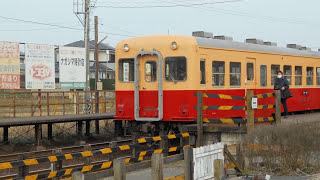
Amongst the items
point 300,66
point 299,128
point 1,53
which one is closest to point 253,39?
point 300,66

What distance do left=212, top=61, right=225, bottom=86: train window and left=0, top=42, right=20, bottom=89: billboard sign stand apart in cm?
867

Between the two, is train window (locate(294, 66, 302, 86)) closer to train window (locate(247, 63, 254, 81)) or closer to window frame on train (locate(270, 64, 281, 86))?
window frame on train (locate(270, 64, 281, 86))

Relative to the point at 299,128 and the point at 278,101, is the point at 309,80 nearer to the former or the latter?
the point at 278,101

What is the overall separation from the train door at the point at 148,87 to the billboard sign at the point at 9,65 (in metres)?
6.96

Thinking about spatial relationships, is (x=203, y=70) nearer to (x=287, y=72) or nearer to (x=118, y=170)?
(x=287, y=72)

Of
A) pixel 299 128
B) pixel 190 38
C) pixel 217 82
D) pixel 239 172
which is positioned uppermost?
pixel 190 38

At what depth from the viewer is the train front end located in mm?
15797

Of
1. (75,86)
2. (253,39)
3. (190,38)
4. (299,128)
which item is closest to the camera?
(299,128)

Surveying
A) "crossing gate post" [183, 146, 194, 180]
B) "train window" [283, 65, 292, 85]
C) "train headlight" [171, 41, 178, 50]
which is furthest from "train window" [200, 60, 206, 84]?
"crossing gate post" [183, 146, 194, 180]

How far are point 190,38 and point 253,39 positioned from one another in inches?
174

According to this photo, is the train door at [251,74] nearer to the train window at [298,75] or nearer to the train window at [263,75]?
the train window at [263,75]

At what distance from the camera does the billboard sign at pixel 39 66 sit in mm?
22547

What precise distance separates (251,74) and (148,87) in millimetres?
3787

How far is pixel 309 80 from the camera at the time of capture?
22.2 meters
